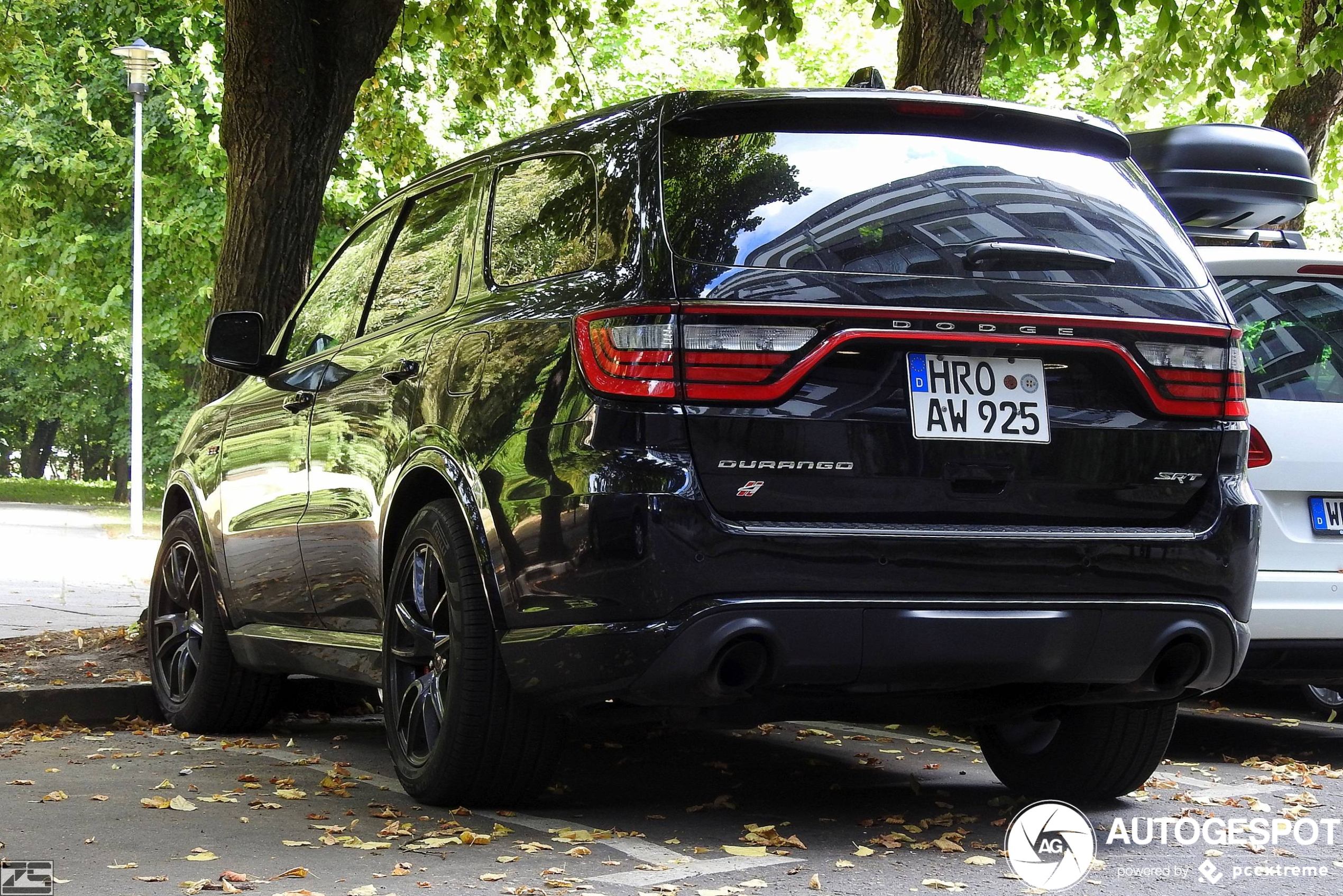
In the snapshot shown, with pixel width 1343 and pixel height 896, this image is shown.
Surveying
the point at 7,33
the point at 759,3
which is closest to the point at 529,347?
the point at 759,3

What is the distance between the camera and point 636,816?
A: 4.89 meters

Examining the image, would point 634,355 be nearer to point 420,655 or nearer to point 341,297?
point 420,655

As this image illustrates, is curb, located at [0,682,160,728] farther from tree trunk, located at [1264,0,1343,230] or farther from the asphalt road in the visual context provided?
tree trunk, located at [1264,0,1343,230]

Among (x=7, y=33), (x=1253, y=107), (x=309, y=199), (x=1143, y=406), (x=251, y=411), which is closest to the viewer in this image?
(x=1143, y=406)

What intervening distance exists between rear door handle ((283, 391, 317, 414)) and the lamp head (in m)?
17.3

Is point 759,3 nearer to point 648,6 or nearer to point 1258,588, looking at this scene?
point 1258,588

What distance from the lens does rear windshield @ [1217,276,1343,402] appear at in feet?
20.2

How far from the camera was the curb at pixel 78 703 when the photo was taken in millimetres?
6691

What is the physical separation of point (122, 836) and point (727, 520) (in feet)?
6.11

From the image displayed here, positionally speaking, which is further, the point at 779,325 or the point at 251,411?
the point at 251,411

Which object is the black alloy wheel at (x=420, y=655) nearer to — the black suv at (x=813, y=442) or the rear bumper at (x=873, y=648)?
the black suv at (x=813, y=442)

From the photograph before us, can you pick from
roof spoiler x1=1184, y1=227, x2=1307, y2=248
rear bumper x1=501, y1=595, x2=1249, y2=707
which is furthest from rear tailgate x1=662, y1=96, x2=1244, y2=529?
roof spoiler x1=1184, y1=227, x2=1307, y2=248

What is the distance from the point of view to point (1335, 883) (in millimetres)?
4219

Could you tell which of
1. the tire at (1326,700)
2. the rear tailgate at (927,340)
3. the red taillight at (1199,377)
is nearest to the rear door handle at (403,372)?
the rear tailgate at (927,340)
